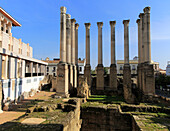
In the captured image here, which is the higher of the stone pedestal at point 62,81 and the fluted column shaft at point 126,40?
the fluted column shaft at point 126,40

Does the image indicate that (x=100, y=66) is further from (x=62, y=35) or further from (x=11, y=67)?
(x=11, y=67)

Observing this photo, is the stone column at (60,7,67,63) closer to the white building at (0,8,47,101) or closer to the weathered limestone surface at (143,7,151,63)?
the white building at (0,8,47,101)

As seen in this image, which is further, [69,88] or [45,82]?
[45,82]

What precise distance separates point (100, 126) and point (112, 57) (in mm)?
10990

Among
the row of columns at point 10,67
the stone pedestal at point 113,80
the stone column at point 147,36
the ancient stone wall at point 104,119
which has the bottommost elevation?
the ancient stone wall at point 104,119

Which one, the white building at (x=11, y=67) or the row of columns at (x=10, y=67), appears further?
the row of columns at (x=10, y=67)

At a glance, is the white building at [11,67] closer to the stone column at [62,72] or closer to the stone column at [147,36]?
the stone column at [62,72]

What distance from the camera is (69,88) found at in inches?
573

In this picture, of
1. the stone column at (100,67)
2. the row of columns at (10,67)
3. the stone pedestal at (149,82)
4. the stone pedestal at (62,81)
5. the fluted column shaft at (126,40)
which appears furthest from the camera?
the fluted column shaft at (126,40)

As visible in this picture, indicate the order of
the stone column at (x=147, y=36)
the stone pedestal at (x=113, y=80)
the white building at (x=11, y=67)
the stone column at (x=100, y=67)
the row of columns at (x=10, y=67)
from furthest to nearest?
the stone column at (x=100, y=67) → the stone pedestal at (x=113, y=80) → the row of columns at (x=10, y=67) → the white building at (x=11, y=67) → the stone column at (x=147, y=36)

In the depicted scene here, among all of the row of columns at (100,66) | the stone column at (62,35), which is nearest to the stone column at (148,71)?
the row of columns at (100,66)

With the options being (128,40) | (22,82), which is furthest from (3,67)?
(128,40)

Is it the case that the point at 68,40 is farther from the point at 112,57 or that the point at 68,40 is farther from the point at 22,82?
the point at 22,82

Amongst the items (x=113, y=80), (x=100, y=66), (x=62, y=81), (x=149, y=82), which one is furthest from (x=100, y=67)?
(x=149, y=82)
